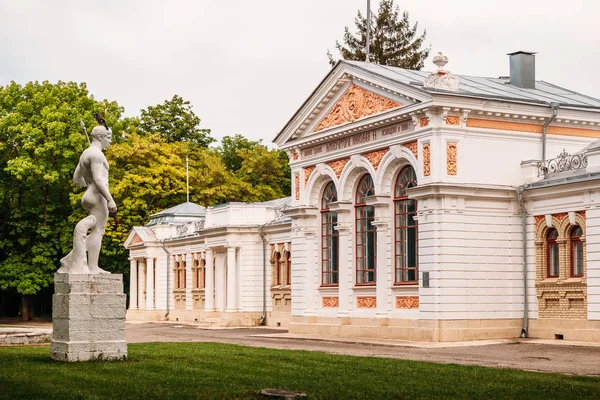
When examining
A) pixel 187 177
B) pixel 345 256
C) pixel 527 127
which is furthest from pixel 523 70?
pixel 187 177

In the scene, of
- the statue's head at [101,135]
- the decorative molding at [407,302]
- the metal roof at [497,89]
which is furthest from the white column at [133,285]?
the statue's head at [101,135]

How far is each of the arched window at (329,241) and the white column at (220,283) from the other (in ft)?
41.8

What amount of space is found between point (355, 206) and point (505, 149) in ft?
19.6

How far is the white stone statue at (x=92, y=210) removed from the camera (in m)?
18.2

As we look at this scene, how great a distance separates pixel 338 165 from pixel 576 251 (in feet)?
31.5

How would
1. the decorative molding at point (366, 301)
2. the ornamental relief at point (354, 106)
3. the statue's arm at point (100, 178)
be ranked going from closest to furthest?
the statue's arm at point (100, 178) → the ornamental relief at point (354, 106) → the decorative molding at point (366, 301)

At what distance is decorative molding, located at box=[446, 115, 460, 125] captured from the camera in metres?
31.3

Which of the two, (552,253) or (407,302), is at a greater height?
(552,253)

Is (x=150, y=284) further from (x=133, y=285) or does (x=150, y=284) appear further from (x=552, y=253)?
(x=552, y=253)

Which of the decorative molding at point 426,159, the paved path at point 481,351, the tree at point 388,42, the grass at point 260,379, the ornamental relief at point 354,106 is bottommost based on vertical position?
the paved path at point 481,351

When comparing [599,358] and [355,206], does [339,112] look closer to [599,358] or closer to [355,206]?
[355,206]

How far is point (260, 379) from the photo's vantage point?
1590 cm

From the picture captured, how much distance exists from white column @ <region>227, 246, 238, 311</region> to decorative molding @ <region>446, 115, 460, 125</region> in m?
19.0

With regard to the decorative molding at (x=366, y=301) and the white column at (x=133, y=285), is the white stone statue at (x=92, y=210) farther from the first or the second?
the white column at (x=133, y=285)
